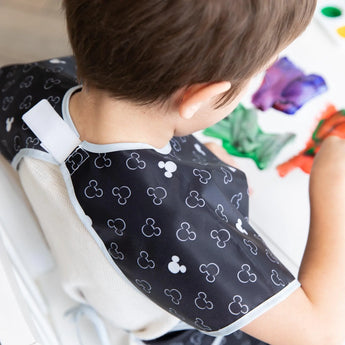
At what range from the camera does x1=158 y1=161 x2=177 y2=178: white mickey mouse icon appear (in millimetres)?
550

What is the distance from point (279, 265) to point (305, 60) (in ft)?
1.58

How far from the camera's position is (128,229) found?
528mm

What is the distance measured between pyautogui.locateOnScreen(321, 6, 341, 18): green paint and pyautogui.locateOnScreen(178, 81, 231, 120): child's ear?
55 centimetres

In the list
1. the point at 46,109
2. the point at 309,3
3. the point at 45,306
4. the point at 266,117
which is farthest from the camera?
the point at 266,117

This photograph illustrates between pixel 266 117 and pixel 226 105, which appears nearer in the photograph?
pixel 226 105

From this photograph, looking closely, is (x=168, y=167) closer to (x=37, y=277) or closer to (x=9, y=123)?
(x=9, y=123)

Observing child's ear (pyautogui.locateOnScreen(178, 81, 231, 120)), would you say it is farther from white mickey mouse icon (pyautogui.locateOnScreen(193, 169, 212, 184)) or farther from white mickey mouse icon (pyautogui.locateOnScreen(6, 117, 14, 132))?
white mickey mouse icon (pyautogui.locateOnScreen(6, 117, 14, 132))

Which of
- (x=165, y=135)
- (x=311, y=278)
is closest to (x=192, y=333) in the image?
(x=311, y=278)

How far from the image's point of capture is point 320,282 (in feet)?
2.00

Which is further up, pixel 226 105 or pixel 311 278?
pixel 226 105

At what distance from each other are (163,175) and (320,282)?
0.82 feet

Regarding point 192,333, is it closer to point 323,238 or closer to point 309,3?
point 323,238

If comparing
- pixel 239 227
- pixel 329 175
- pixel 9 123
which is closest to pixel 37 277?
pixel 9 123

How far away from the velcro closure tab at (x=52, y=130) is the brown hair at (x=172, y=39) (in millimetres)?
78
